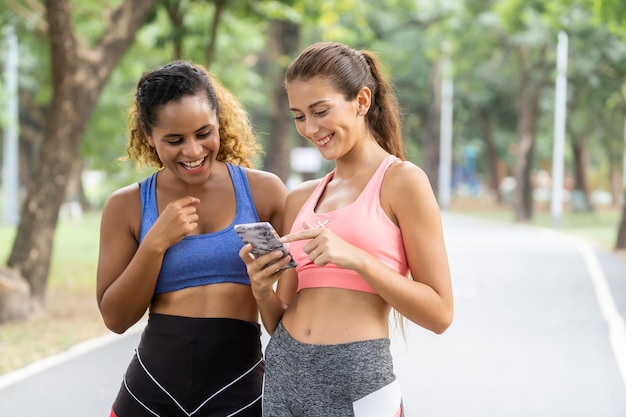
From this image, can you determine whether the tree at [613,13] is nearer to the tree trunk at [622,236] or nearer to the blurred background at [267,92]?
the blurred background at [267,92]

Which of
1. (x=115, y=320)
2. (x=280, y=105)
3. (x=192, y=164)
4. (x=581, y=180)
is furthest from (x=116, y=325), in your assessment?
(x=581, y=180)

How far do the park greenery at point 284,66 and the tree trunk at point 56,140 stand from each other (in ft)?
0.05

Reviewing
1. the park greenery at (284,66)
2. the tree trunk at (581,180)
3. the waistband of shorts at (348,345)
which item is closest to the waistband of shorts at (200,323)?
the waistband of shorts at (348,345)

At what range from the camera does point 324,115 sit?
2797mm

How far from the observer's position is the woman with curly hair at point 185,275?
9.48 feet

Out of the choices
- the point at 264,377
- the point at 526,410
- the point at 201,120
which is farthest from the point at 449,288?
the point at 526,410

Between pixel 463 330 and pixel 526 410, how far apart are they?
3.34 meters

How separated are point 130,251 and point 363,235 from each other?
74 cm

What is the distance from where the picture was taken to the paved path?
695 cm

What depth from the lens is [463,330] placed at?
10.2m

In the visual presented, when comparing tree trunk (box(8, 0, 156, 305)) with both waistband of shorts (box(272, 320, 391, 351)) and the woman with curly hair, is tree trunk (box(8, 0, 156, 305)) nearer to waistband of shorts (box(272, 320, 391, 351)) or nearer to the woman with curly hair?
the woman with curly hair

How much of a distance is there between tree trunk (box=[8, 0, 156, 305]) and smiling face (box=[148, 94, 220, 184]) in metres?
8.63

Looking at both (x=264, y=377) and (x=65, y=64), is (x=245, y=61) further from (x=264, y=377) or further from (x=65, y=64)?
(x=264, y=377)

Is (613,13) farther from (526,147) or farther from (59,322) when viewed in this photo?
(526,147)
